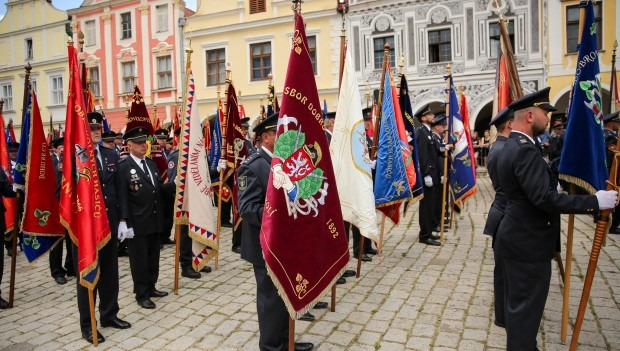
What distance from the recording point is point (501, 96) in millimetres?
5695

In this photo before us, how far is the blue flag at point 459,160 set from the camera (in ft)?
26.6

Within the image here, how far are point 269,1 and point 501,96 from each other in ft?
61.7

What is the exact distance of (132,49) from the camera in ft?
83.6

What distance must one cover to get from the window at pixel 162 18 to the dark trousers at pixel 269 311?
24.1 metres

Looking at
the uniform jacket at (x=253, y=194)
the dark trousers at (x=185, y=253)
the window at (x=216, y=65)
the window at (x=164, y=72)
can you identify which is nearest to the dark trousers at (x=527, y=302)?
the uniform jacket at (x=253, y=194)

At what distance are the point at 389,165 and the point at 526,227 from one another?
305 cm

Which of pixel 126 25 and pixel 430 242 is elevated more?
pixel 126 25

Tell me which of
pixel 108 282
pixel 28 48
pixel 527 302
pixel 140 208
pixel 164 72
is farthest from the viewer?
pixel 28 48

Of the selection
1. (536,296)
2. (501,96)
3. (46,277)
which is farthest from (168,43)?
(536,296)

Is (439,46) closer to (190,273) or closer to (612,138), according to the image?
(612,138)

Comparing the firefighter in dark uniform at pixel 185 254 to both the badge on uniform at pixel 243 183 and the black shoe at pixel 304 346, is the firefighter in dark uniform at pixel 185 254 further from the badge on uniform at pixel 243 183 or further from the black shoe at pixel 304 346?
the badge on uniform at pixel 243 183

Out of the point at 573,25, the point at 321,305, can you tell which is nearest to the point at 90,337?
the point at 321,305

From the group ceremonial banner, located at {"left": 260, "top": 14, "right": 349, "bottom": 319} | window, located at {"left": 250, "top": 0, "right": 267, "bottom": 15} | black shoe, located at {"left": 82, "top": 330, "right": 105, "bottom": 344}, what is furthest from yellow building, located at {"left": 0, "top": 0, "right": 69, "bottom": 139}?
ceremonial banner, located at {"left": 260, "top": 14, "right": 349, "bottom": 319}

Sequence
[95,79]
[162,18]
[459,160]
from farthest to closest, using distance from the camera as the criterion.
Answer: [95,79]
[162,18]
[459,160]
